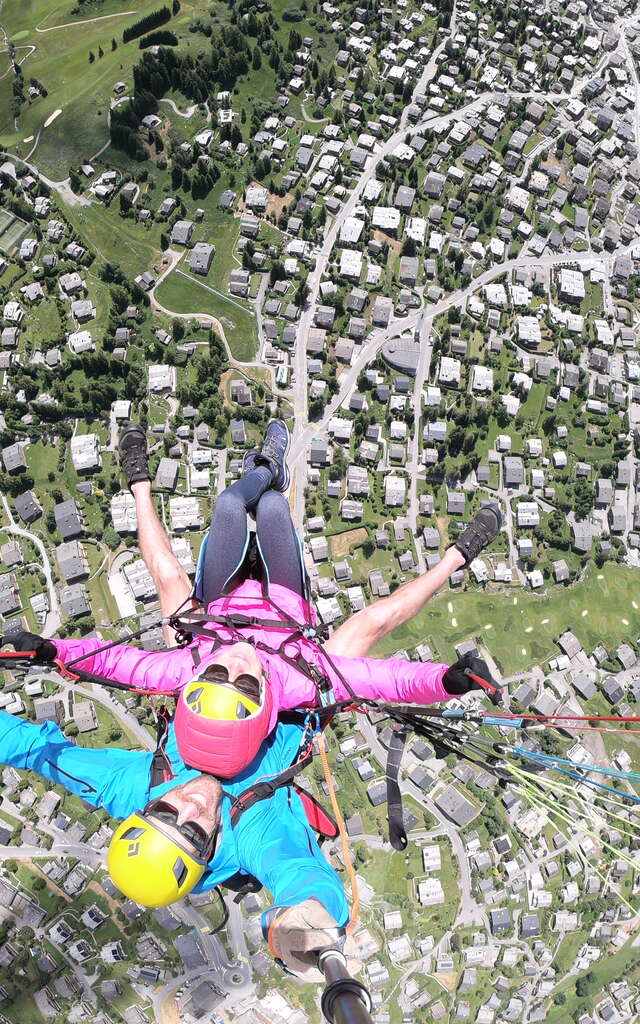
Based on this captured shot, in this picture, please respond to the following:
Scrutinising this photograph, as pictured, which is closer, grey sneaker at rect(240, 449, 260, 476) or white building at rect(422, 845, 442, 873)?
grey sneaker at rect(240, 449, 260, 476)

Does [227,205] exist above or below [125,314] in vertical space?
above

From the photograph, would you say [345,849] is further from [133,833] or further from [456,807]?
[456,807]

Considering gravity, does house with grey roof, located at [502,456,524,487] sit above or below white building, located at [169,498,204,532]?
below

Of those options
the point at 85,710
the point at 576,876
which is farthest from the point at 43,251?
the point at 576,876

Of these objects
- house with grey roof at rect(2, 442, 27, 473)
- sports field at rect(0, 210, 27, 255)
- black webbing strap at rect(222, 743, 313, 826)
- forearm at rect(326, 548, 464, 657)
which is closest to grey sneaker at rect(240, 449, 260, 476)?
forearm at rect(326, 548, 464, 657)

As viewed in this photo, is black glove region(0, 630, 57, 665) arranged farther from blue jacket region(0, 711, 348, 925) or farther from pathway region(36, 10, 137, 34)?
pathway region(36, 10, 137, 34)

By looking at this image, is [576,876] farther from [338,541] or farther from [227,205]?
[227,205]
